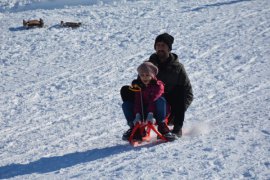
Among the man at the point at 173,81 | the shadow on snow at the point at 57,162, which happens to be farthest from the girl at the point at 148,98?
the shadow on snow at the point at 57,162

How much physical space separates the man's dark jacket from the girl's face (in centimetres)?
34

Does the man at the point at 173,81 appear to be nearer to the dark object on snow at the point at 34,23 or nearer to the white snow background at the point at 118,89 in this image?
the white snow background at the point at 118,89

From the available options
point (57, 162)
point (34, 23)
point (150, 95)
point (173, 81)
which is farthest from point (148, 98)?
point (34, 23)

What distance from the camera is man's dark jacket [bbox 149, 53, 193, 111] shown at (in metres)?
5.11

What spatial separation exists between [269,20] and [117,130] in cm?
757

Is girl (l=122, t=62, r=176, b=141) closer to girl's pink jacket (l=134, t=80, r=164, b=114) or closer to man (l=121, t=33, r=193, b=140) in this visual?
girl's pink jacket (l=134, t=80, r=164, b=114)

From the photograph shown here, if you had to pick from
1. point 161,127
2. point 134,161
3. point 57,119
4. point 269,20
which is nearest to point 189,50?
point 269,20

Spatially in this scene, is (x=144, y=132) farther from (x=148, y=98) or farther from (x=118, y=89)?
(x=118, y=89)

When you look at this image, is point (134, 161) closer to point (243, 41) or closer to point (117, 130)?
point (117, 130)

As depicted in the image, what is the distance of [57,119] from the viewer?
6715 millimetres

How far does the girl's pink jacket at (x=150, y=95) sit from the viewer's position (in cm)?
484

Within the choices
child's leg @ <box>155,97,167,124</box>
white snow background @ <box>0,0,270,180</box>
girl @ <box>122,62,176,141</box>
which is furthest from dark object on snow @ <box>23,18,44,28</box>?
child's leg @ <box>155,97,167,124</box>

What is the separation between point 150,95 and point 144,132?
49 centimetres

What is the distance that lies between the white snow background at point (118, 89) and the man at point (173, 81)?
27 centimetres
